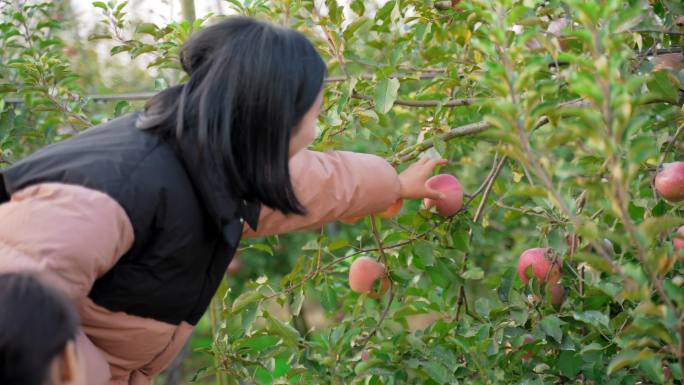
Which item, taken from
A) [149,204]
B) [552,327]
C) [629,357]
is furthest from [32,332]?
[552,327]

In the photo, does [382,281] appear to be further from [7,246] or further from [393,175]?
[7,246]

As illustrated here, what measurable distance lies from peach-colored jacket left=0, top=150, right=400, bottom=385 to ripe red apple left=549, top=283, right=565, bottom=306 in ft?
1.21

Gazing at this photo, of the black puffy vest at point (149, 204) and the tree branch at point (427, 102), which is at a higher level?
the black puffy vest at point (149, 204)

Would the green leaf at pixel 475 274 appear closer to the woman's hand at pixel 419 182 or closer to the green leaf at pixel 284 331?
the woman's hand at pixel 419 182

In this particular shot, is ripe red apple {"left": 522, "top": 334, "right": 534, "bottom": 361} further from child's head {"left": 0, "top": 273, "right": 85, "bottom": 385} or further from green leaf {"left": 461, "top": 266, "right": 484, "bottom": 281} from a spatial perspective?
child's head {"left": 0, "top": 273, "right": 85, "bottom": 385}

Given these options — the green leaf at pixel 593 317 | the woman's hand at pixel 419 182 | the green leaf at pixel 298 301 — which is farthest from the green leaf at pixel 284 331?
the green leaf at pixel 593 317

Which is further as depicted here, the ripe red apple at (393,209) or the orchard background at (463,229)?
the ripe red apple at (393,209)

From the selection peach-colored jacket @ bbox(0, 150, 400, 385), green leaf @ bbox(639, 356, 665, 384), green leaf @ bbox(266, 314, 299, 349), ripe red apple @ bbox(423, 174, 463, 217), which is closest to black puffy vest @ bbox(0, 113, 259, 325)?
peach-colored jacket @ bbox(0, 150, 400, 385)

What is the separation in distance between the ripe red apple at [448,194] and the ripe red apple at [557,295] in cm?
26

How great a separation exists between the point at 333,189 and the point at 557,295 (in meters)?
0.50

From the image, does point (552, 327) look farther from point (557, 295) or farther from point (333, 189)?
point (333, 189)

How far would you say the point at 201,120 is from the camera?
4.81 ft

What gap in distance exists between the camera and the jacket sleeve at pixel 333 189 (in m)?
1.83

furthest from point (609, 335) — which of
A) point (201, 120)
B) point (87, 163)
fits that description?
point (87, 163)
